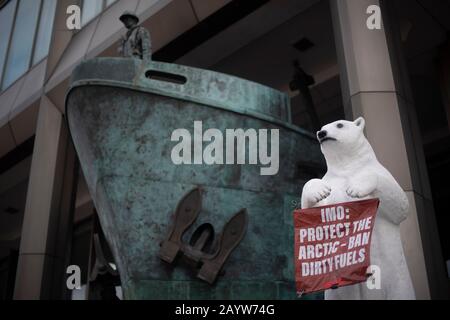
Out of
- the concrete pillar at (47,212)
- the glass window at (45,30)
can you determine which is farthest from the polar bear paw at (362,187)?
the glass window at (45,30)

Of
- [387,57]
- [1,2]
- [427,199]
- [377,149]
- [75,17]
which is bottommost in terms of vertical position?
[427,199]

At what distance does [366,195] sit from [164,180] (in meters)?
2.49

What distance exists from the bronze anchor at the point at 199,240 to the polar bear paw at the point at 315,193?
5.39 feet

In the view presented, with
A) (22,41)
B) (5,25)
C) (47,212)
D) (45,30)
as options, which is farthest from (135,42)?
(5,25)

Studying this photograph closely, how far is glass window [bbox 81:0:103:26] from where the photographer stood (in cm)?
1132

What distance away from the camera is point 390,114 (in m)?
6.02

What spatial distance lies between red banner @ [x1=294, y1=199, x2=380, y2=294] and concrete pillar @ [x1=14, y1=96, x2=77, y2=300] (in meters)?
6.62

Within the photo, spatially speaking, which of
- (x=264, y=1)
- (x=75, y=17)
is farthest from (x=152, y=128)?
(x=75, y=17)

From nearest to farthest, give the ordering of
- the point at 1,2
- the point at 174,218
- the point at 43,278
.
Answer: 1. the point at 174,218
2. the point at 43,278
3. the point at 1,2

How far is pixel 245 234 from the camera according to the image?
228 inches

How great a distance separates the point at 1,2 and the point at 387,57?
12.6m

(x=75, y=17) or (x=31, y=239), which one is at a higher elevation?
(x=75, y=17)

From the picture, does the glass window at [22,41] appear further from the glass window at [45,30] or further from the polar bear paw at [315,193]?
the polar bear paw at [315,193]

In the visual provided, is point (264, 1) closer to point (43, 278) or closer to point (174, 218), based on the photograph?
point (174, 218)
